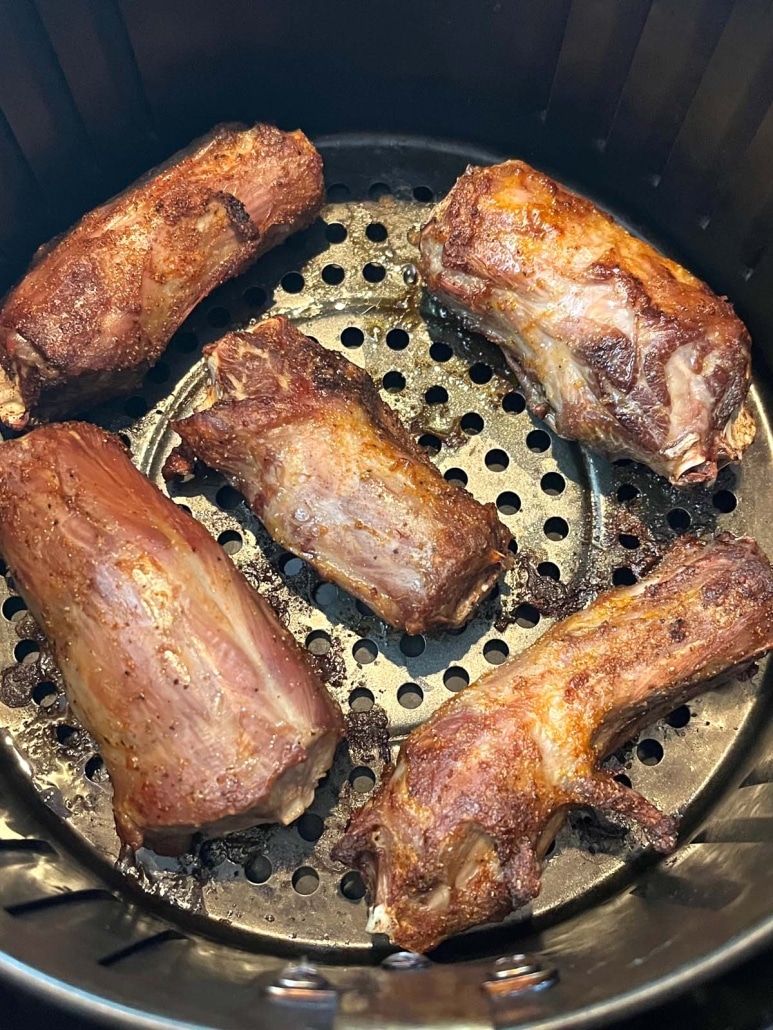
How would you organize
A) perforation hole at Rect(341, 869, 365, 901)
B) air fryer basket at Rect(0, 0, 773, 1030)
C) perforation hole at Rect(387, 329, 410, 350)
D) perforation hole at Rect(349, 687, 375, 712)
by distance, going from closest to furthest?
air fryer basket at Rect(0, 0, 773, 1030)
perforation hole at Rect(341, 869, 365, 901)
perforation hole at Rect(349, 687, 375, 712)
perforation hole at Rect(387, 329, 410, 350)

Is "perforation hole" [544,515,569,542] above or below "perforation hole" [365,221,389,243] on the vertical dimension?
below

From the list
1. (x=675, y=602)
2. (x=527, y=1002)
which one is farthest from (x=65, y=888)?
(x=675, y=602)

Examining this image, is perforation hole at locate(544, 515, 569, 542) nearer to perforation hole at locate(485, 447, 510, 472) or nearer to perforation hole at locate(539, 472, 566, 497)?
perforation hole at locate(539, 472, 566, 497)

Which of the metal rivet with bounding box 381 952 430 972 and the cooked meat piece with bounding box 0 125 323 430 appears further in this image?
the cooked meat piece with bounding box 0 125 323 430

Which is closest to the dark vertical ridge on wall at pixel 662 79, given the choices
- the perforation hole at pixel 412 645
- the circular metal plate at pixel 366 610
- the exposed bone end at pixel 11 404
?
the circular metal plate at pixel 366 610

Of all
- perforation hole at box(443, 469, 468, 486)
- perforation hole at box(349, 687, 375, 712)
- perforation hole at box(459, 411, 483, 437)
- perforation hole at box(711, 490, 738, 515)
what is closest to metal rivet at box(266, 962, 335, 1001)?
perforation hole at box(349, 687, 375, 712)

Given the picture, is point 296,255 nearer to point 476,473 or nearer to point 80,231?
point 80,231
